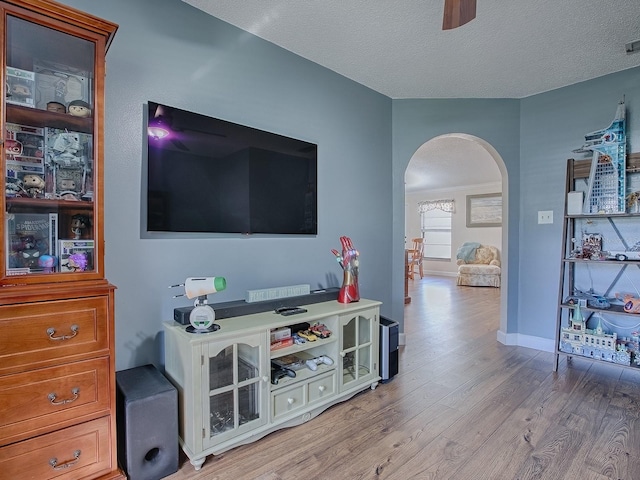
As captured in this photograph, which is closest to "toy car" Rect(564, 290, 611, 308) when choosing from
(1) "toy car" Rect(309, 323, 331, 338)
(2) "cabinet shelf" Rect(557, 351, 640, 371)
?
(2) "cabinet shelf" Rect(557, 351, 640, 371)

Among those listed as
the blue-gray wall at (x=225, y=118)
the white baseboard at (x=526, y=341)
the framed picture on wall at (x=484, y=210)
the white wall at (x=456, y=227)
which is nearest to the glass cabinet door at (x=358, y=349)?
the blue-gray wall at (x=225, y=118)

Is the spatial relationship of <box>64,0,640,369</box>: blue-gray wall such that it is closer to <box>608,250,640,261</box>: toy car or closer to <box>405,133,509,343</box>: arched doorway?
<box>405,133,509,343</box>: arched doorway

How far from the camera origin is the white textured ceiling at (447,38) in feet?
6.30

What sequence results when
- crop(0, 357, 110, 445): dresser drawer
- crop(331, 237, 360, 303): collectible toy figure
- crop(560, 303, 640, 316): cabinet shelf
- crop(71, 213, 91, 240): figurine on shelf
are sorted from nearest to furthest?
crop(0, 357, 110, 445): dresser drawer → crop(71, 213, 91, 240): figurine on shelf → crop(331, 237, 360, 303): collectible toy figure → crop(560, 303, 640, 316): cabinet shelf

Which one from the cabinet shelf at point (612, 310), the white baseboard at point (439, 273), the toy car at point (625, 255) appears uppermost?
the toy car at point (625, 255)

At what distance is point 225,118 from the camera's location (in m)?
2.05

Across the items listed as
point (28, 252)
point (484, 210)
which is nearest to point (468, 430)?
Result: point (28, 252)

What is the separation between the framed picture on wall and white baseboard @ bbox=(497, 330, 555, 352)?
4934 millimetres

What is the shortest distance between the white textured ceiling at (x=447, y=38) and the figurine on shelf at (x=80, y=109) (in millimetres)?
965

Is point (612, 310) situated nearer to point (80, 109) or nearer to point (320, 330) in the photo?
point (320, 330)

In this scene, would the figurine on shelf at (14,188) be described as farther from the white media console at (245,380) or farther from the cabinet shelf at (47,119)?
the white media console at (245,380)

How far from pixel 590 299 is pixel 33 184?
357 centimetres

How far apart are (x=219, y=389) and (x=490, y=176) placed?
22.8ft

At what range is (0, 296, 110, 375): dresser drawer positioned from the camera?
1130 millimetres
